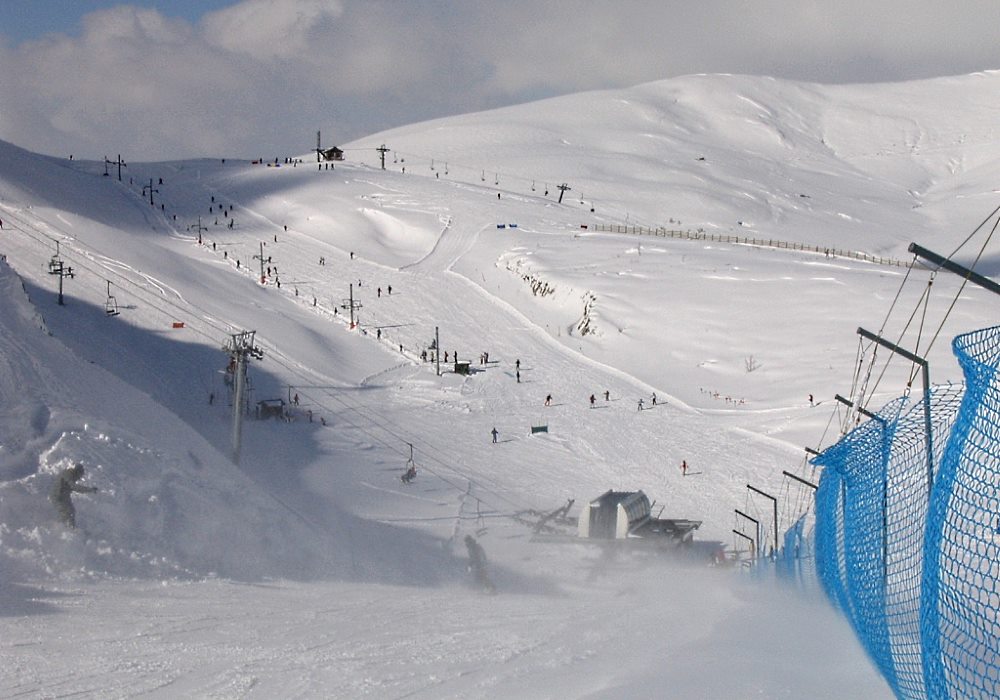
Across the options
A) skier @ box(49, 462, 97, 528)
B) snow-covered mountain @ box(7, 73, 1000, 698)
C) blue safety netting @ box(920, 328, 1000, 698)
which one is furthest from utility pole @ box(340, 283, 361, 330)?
blue safety netting @ box(920, 328, 1000, 698)

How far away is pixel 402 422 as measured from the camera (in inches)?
1059

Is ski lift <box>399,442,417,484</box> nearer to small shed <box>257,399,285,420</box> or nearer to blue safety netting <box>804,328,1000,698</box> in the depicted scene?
small shed <box>257,399,285,420</box>

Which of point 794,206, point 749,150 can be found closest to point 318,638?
point 794,206

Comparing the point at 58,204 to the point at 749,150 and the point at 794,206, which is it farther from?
the point at 749,150

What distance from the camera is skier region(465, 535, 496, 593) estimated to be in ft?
46.6

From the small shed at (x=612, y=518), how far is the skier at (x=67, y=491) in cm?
865

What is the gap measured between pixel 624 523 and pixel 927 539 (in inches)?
520

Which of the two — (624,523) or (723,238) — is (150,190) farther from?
(624,523)

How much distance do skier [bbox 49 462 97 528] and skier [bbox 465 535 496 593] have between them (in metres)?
5.32

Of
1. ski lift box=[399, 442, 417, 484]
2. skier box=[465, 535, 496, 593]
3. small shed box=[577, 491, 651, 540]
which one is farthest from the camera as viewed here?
ski lift box=[399, 442, 417, 484]

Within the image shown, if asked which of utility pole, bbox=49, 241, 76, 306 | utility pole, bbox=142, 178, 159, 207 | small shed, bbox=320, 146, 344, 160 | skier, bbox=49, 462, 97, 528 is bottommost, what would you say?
skier, bbox=49, 462, 97, 528

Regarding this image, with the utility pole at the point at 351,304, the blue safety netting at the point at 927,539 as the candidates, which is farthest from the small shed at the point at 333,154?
the blue safety netting at the point at 927,539

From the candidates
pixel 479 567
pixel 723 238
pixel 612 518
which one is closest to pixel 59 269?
pixel 612 518

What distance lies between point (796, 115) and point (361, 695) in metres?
149
